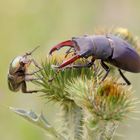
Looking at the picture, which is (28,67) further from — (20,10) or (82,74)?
(20,10)

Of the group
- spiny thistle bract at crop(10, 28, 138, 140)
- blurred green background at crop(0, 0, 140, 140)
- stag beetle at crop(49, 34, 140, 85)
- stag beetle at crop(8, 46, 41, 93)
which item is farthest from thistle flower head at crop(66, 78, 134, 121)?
blurred green background at crop(0, 0, 140, 140)

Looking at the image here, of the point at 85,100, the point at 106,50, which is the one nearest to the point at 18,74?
the point at 106,50

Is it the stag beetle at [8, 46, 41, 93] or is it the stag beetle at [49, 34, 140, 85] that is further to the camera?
the stag beetle at [8, 46, 41, 93]

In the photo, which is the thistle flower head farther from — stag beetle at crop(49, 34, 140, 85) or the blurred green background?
the blurred green background

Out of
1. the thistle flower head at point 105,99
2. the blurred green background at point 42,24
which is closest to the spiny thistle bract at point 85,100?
the thistle flower head at point 105,99

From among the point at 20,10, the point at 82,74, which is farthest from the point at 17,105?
the point at 82,74

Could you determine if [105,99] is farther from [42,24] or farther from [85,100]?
[42,24]
